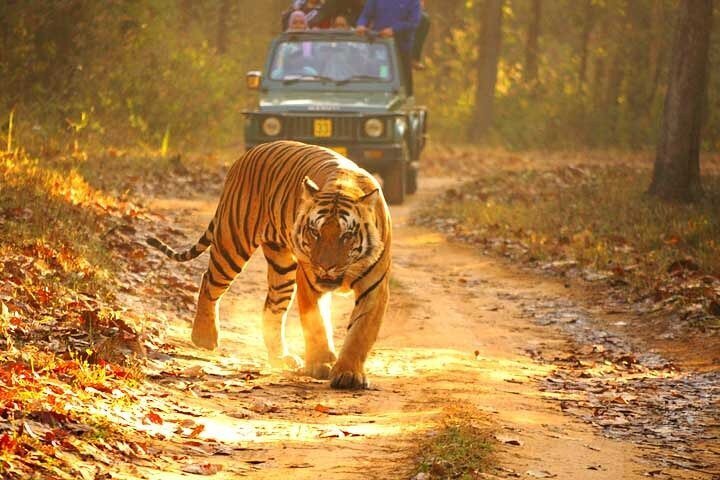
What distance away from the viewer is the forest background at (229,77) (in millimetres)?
17641

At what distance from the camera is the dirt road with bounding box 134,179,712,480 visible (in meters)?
5.34

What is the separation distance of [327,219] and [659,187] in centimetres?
982

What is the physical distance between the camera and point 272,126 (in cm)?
1559

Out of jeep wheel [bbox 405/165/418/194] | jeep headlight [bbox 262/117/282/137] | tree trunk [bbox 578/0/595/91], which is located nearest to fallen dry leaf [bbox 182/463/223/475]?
jeep headlight [bbox 262/117/282/137]

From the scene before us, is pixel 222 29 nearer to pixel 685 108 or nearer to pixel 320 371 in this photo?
pixel 685 108

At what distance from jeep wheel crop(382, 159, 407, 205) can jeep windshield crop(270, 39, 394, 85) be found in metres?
1.14

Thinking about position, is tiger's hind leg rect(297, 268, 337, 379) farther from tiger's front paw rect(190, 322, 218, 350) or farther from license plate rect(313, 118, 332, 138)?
license plate rect(313, 118, 332, 138)

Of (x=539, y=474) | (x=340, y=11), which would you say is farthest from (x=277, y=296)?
(x=340, y=11)

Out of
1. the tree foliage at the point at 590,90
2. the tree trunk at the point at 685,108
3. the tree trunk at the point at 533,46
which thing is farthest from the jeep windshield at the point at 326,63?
the tree trunk at the point at 533,46

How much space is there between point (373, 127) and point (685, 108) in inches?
148

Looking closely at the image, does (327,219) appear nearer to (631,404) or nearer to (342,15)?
(631,404)

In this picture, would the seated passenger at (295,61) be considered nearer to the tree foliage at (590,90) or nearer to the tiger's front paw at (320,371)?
the tiger's front paw at (320,371)

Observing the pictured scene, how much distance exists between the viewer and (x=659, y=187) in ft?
51.4

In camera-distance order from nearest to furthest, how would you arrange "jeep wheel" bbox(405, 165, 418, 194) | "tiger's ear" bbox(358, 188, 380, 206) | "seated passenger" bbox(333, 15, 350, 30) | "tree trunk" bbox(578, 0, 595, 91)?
1. "tiger's ear" bbox(358, 188, 380, 206)
2. "seated passenger" bbox(333, 15, 350, 30)
3. "jeep wheel" bbox(405, 165, 418, 194)
4. "tree trunk" bbox(578, 0, 595, 91)
